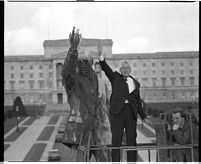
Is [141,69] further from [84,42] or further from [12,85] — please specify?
[12,85]

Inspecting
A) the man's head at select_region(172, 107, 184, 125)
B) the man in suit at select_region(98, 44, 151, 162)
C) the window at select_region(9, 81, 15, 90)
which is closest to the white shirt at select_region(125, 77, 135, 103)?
the man in suit at select_region(98, 44, 151, 162)

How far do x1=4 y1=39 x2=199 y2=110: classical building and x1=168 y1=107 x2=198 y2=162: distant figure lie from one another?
0.80 m

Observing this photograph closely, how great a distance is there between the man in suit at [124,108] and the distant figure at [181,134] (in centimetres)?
28

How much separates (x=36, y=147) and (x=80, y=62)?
467 cm

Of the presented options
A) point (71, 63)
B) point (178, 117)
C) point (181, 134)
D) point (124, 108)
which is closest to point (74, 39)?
point (71, 63)

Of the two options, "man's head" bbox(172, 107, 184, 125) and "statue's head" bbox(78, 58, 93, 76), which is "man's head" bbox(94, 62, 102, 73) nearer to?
"statue's head" bbox(78, 58, 93, 76)

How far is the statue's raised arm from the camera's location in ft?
13.9

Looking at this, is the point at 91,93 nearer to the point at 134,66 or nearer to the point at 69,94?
the point at 69,94

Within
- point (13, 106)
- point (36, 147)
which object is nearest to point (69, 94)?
point (13, 106)

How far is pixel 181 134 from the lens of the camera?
3855 mm

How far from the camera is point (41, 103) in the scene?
28.9 feet

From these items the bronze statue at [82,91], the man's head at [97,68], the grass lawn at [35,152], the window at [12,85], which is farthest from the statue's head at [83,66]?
the grass lawn at [35,152]

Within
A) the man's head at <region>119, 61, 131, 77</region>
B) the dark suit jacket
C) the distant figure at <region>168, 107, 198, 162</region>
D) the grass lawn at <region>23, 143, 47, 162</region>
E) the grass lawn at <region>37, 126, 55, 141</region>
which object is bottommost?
the grass lawn at <region>23, 143, 47, 162</region>

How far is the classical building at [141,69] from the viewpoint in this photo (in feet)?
15.4
